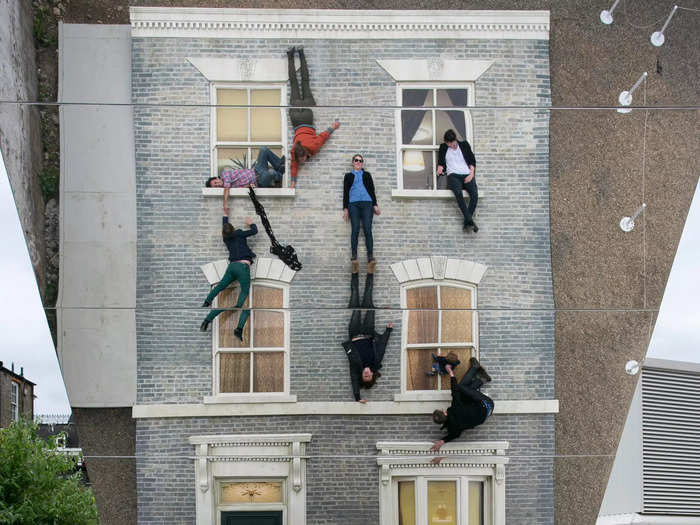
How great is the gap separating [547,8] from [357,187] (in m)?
1.18

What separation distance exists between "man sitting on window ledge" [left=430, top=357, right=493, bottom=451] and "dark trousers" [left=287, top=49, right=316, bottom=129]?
1.25 meters

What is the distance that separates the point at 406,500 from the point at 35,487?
678 centimetres

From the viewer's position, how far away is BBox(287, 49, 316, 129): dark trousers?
12.3 feet

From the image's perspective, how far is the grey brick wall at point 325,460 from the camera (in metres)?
3.75

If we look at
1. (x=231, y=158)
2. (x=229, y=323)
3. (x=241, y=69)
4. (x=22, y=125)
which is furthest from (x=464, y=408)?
(x=22, y=125)

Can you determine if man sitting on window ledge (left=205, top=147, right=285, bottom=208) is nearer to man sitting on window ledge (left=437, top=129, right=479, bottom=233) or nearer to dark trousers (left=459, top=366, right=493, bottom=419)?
man sitting on window ledge (left=437, top=129, right=479, bottom=233)

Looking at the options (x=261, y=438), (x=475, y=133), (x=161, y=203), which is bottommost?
(x=261, y=438)

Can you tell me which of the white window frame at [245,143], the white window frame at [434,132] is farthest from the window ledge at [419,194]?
the white window frame at [245,143]

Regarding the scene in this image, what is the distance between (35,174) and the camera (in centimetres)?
375

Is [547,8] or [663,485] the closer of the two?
[547,8]

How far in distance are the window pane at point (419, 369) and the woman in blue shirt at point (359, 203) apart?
42cm

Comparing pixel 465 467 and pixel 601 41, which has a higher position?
pixel 601 41

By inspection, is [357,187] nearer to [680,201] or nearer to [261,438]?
[261,438]

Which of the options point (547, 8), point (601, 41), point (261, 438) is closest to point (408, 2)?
point (547, 8)
